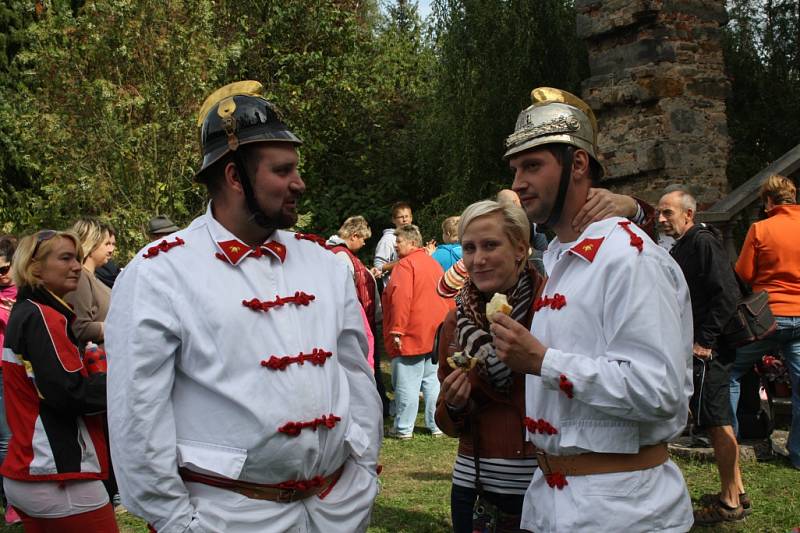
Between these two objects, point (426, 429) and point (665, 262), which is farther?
point (426, 429)

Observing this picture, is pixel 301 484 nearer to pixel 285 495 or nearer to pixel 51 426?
pixel 285 495

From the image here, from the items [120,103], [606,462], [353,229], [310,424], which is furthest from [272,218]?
[120,103]

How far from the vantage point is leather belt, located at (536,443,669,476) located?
2666mm

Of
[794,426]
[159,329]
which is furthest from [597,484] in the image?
[794,426]

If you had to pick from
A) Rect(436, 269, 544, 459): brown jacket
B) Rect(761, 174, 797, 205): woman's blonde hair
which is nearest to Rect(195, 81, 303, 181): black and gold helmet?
Rect(436, 269, 544, 459): brown jacket

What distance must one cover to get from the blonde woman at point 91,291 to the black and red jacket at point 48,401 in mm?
1182

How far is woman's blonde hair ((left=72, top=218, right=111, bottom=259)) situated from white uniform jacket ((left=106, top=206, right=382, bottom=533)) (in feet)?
13.9

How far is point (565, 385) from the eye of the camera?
2623 millimetres

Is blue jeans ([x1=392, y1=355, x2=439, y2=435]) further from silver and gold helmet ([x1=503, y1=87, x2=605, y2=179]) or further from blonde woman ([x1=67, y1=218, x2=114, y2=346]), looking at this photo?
silver and gold helmet ([x1=503, y1=87, x2=605, y2=179])

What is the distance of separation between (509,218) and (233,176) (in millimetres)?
1359

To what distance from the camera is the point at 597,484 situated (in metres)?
2.65

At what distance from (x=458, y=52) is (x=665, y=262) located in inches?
557

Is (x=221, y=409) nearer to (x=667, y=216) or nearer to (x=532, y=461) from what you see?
(x=532, y=461)

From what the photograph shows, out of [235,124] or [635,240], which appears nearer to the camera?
[635,240]
